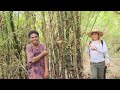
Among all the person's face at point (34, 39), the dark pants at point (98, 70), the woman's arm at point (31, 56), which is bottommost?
the dark pants at point (98, 70)

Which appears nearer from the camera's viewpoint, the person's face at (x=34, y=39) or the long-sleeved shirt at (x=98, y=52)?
the person's face at (x=34, y=39)

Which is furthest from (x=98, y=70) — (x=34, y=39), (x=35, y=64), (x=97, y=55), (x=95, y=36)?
(x=34, y=39)

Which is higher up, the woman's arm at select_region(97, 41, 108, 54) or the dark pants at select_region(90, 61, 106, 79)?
the woman's arm at select_region(97, 41, 108, 54)

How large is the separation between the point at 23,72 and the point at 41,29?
77 cm

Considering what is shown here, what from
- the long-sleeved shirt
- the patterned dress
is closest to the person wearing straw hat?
the long-sleeved shirt

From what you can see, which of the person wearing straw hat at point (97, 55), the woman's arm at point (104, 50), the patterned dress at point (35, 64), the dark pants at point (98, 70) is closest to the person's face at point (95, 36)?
the person wearing straw hat at point (97, 55)

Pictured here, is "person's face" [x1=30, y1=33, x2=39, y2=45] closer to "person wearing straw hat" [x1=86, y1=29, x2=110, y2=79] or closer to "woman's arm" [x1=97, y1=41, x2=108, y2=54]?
"person wearing straw hat" [x1=86, y1=29, x2=110, y2=79]

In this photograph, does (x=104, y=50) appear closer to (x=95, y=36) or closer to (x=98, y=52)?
(x=98, y=52)

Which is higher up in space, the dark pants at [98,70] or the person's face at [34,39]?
the person's face at [34,39]

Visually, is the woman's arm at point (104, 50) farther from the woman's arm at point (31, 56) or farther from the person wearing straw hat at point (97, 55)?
the woman's arm at point (31, 56)

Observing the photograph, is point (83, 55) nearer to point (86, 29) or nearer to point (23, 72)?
point (86, 29)

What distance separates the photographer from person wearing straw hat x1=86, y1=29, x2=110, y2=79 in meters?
5.55

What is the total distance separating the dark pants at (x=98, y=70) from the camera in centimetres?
557
